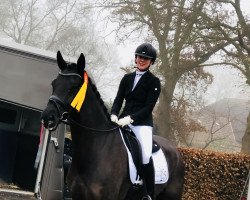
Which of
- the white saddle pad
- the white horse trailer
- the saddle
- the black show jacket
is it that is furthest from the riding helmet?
the white horse trailer

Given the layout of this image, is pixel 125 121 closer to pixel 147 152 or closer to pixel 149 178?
pixel 147 152

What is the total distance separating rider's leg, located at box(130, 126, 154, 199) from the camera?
5.24 meters

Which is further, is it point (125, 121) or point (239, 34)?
point (239, 34)

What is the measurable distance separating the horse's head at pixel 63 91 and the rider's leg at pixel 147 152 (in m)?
1.16

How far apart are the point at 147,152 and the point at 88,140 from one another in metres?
0.84

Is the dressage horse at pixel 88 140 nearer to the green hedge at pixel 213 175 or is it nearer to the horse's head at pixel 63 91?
the horse's head at pixel 63 91

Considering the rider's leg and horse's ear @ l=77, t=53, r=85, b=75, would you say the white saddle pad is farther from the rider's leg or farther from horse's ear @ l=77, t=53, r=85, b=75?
horse's ear @ l=77, t=53, r=85, b=75

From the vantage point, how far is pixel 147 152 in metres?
5.24

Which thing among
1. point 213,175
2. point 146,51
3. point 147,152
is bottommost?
point 213,175

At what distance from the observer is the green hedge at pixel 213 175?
9992 mm

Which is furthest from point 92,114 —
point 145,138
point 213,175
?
point 213,175

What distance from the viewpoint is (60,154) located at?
6602 mm

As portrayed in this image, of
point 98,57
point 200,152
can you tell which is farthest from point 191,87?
point 98,57

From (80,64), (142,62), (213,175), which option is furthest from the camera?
(213,175)
